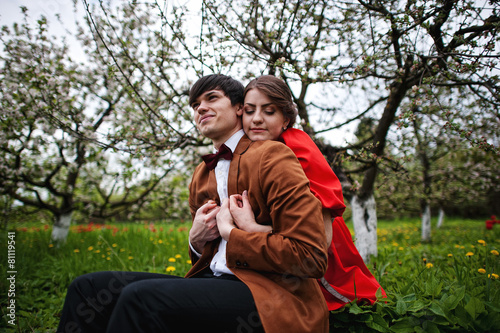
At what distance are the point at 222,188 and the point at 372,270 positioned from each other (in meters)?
2.26

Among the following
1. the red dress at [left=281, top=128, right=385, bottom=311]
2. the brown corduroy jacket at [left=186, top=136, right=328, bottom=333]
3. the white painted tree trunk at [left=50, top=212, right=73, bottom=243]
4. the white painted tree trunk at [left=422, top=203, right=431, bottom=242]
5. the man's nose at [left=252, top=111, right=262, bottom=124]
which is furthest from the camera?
the white painted tree trunk at [left=422, top=203, right=431, bottom=242]

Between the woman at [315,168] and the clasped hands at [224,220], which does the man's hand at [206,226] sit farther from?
the woman at [315,168]

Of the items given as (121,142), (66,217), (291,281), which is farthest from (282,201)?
(66,217)

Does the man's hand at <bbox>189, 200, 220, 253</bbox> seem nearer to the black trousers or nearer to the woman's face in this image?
the black trousers

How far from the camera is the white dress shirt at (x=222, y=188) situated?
151 cm

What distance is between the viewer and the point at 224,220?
144 centimetres

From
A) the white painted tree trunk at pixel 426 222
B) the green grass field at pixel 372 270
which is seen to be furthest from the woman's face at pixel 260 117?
the white painted tree trunk at pixel 426 222

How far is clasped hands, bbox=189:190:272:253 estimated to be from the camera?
1.39m

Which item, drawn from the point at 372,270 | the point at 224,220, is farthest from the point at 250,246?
the point at 372,270

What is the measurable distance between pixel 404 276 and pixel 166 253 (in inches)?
124

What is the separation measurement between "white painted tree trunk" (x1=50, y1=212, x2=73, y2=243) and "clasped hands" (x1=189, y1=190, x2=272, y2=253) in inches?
175

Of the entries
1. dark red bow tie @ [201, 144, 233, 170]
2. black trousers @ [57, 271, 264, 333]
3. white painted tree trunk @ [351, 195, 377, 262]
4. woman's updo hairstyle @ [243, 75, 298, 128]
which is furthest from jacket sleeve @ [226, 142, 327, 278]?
white painted tree trunk @ [351, 195, 377, 262]

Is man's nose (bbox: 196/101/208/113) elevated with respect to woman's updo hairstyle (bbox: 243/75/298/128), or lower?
lower

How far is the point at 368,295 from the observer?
1.75 m
